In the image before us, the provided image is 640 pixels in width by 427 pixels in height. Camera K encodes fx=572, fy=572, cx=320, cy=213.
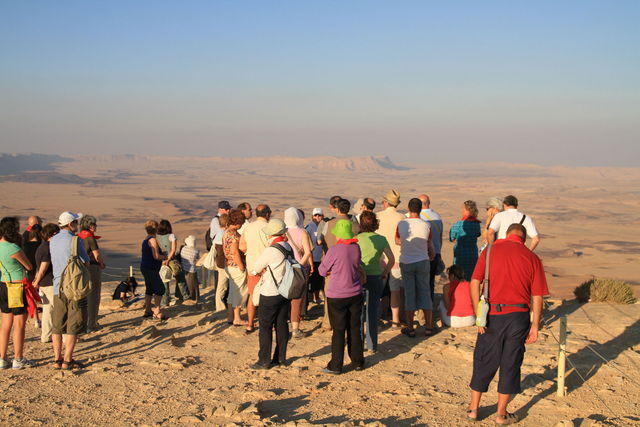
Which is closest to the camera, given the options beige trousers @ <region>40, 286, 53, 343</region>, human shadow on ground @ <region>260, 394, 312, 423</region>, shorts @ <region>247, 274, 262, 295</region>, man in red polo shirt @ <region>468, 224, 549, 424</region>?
man in red polo shirt @ <region>468, 224, 549, 424</region>

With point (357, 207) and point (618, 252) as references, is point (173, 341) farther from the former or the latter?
point (618, 252)

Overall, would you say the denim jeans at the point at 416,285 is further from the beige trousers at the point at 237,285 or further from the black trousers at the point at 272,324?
the beige trousers at the point at 237,285

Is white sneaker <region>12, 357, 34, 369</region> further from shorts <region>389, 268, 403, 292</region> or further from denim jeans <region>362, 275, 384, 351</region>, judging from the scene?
shorts <region>389, 268, 403, 292</region>

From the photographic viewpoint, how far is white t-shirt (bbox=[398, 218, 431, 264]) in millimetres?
7098

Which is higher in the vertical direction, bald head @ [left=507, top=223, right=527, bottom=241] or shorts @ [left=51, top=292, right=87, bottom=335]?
bald head @ [left=507, top=223, right=527, bottom=241]

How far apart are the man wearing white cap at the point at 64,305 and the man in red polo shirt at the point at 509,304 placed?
4.18m

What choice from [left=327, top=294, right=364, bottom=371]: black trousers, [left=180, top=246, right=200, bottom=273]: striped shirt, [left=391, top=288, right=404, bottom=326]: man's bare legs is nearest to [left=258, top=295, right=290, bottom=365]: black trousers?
[left=327, top=294, right=364, bottom=371]: black trousers

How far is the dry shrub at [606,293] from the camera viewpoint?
9.70 meters

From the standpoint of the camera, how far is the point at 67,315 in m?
6.22

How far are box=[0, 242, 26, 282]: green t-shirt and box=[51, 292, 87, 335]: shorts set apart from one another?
1.46 feet

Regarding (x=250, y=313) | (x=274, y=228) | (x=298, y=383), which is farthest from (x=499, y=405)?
(x=250, y=313)

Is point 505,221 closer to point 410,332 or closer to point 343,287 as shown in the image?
point 410,332

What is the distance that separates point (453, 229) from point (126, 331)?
16.1 ft

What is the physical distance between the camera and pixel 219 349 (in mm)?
7160
